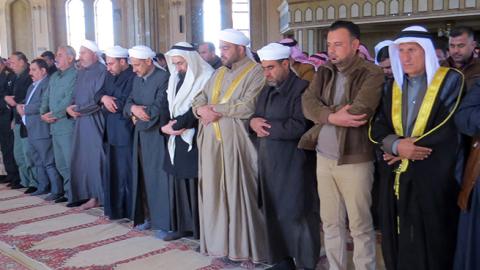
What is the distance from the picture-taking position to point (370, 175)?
3049 mm

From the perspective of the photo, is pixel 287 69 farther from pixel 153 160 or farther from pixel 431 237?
pixel 153 160

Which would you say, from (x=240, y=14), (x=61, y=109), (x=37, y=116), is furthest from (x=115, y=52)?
(x=240, y=14)

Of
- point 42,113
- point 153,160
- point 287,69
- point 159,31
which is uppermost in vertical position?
point 159,31

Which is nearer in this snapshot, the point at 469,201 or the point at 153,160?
the point at 469,201

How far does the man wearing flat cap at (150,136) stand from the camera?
4512 millimetres

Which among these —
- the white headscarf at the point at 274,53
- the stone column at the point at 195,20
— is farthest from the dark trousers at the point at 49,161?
the stone column at the point at 195,20

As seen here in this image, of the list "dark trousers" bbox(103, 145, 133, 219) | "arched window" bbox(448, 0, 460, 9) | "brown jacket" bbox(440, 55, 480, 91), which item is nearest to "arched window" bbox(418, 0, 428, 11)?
"arched window" bbox(448, 0, 460, 9)

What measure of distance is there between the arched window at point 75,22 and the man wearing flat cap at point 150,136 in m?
11.8

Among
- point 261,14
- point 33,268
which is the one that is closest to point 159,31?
point 261,14

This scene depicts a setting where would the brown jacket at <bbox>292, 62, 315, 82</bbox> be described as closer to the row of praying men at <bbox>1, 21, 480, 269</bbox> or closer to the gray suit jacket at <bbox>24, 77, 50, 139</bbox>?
the row of praying men at <bbox>1, 21, 480, 269</bbox>

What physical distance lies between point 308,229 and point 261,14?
10386 millimetres

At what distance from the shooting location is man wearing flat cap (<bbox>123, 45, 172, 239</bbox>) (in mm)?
4512

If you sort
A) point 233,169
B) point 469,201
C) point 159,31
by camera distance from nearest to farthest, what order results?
point 469,201
point 233,169
point 159,31

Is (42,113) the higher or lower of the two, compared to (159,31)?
lower
